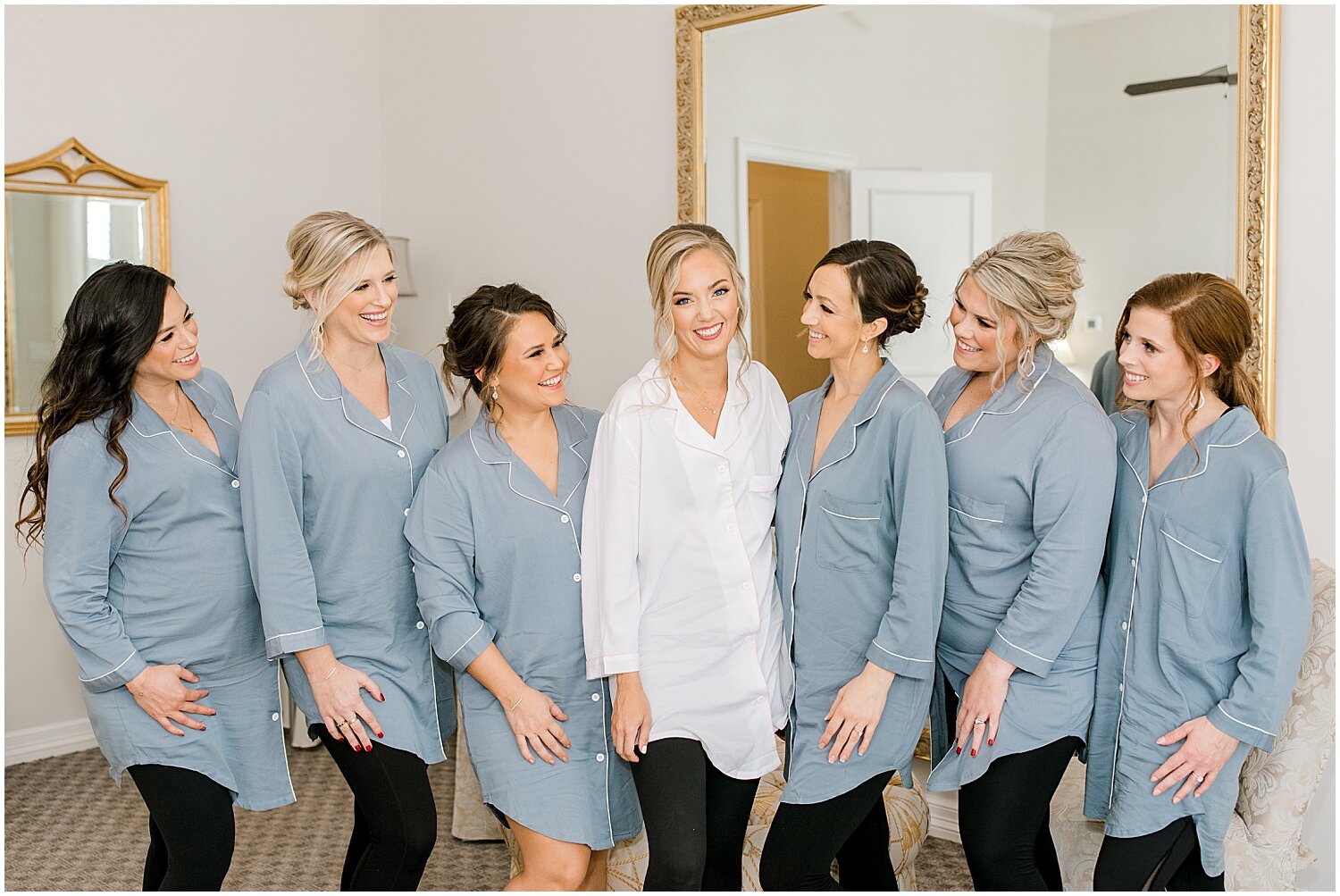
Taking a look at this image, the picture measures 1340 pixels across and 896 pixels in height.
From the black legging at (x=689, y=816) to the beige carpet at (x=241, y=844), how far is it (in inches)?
39.3

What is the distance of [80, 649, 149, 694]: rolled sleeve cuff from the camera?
208cm

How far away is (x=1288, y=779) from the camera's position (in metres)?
2.03

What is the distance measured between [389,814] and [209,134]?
10.0 ft

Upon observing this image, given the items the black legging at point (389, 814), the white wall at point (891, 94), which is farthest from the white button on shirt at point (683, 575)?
the white wall at point (891, 94)

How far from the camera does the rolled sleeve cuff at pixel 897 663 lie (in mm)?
1992

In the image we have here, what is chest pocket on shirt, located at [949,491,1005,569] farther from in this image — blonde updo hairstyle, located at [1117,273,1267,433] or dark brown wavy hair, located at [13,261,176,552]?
dark brown wavy hair, located at [13,261,176,552]

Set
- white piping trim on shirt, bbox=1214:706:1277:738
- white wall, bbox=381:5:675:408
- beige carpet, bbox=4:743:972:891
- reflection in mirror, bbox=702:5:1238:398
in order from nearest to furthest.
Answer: white piping trim on shirt, bbox=1214:706:1277:738 < reflection in mirror, bbox=702:5:1238:398 < beige carpet, bbox=4:743:972:891 < white wall, bbox=381:5:675:408

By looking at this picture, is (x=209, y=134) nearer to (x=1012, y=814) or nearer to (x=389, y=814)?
(x=389, y=814)

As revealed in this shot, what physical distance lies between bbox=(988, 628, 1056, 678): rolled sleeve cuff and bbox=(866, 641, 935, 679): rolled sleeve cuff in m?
0.13

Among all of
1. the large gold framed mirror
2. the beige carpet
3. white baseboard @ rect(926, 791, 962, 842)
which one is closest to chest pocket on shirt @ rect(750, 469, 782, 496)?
the beige carpet

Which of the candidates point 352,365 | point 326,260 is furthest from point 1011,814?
point 326,260

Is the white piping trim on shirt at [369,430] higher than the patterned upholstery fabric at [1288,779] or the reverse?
higher

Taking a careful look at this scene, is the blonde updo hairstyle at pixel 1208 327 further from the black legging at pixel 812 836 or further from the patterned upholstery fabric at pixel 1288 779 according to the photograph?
the black legging at pixel 812 836

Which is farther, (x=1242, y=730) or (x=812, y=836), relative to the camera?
(x=812, y=836)
